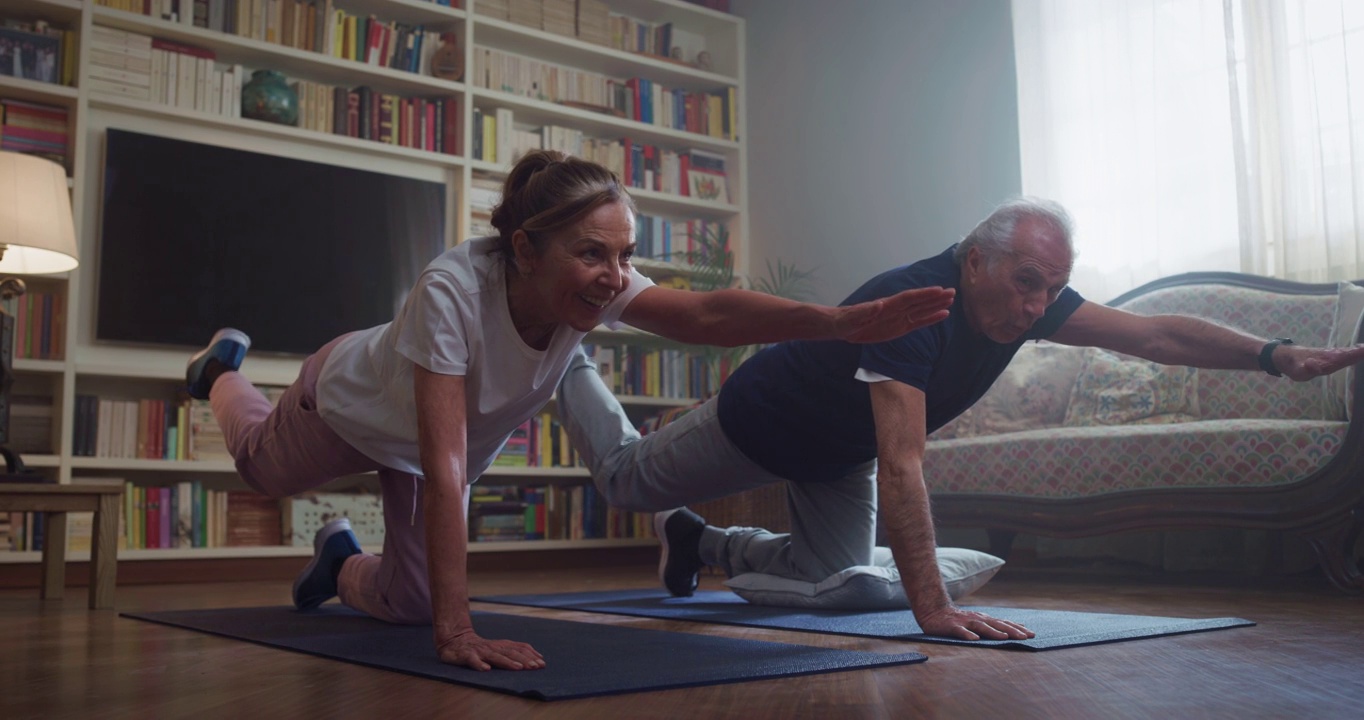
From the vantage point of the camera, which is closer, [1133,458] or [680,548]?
[680,548]

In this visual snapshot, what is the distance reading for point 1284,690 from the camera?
4.43 ft

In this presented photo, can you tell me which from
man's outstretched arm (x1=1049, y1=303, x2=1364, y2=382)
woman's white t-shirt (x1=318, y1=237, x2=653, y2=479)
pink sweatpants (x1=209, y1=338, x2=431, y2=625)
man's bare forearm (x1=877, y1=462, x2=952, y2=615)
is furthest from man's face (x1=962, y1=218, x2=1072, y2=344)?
pink sweatpants (x1=209, y1=338, x2=431, y2=625)

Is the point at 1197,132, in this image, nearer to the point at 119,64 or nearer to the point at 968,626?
the point at 968,626

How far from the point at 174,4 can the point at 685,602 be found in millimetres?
3137

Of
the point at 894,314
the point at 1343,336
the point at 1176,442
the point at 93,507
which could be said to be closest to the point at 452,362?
the point at 894,314

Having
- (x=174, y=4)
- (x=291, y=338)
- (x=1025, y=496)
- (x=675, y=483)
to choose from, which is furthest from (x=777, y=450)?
(x=174, y=4)

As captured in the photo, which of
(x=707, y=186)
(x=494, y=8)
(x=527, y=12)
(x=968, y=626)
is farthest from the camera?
(x=707, y=186)

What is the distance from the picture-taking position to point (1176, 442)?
3.10 metres

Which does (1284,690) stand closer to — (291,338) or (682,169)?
(291,338)

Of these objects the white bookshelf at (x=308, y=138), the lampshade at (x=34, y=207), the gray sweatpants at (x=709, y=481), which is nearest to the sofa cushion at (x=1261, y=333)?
the gray sweatpants at (x=709, y=481)

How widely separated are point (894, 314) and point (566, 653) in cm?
73

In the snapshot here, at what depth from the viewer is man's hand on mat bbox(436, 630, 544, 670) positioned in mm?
1504

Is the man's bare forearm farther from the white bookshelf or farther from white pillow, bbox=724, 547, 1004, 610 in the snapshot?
the white bookshelf

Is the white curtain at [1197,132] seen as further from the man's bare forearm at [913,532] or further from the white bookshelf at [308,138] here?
the man's bare forearm at [913,532]
